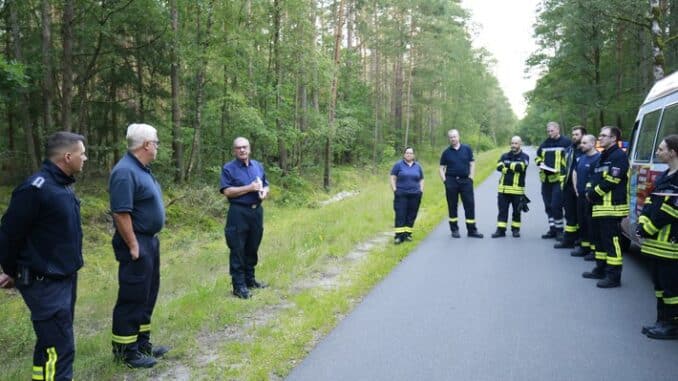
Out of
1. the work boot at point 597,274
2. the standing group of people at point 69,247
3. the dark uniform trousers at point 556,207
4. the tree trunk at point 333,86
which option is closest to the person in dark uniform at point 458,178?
the dark uniform trousers at point 556,207

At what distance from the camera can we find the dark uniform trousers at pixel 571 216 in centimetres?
852

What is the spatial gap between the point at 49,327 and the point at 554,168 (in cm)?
849

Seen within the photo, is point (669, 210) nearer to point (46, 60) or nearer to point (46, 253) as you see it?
point (46, 253)

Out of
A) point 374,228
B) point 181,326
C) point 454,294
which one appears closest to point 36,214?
point 181,326

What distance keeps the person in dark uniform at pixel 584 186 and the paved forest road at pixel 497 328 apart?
13.2 inches

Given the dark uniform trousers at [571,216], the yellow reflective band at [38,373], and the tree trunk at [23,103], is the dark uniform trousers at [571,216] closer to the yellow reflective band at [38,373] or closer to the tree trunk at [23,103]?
the yellow reflective band at [38,373]

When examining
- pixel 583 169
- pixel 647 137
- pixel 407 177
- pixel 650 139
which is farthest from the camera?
pixel 407 177

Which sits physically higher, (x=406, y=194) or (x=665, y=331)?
(x=406, y=194)

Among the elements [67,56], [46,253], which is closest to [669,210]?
[46,253]

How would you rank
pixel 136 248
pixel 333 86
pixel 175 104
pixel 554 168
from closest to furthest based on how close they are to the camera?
pixel 136 248 < pixel 554 168 < pixel 175 104 < pixel 333 86

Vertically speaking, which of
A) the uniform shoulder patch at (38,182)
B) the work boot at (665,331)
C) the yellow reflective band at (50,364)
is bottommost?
the work boot at (665,331)

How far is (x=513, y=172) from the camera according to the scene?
9727mm

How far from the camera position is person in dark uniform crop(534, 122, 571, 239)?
9289 millimetres

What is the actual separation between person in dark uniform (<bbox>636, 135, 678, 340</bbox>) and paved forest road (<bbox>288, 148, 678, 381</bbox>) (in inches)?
9.2
